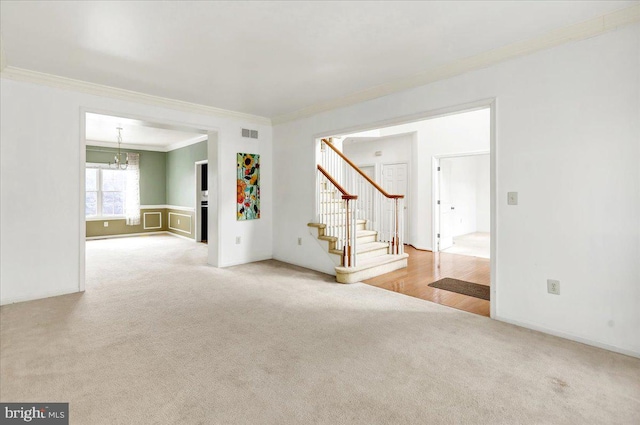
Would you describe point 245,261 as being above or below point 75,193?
below

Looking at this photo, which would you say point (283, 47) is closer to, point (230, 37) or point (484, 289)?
point (230, 37)

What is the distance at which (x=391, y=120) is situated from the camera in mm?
4004

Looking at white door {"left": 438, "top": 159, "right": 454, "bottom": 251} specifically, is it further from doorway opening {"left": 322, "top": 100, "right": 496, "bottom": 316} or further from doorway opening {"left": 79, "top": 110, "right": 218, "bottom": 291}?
doorway opening {"left": 79, "top": 110, "right": 218, "bottom": 291}

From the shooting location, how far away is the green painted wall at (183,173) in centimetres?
822

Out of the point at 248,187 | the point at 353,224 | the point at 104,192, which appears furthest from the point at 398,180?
the point at 104,192

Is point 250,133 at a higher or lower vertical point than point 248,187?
higher

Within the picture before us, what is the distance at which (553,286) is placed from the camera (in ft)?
9.16

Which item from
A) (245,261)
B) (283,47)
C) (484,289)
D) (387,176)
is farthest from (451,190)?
(283,47)

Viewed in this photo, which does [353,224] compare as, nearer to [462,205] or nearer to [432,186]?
[432,186]

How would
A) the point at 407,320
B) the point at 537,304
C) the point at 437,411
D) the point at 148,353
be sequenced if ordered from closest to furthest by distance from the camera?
1. the point at 437,411
2. the point at 148,353
3. the point at 537,304
4. the point at 407,320

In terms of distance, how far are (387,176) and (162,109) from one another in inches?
202
